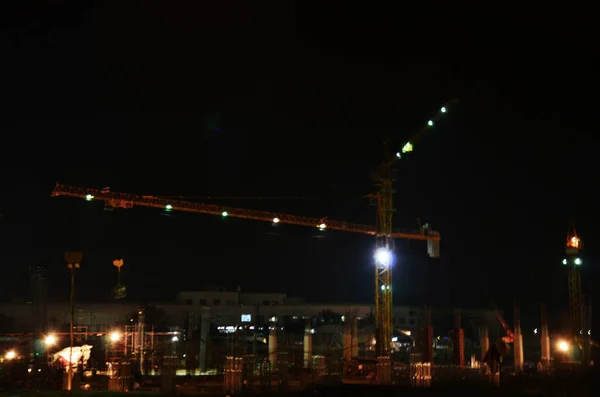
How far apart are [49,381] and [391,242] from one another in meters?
26.5

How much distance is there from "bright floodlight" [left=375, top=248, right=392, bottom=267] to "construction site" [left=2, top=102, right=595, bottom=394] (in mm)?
77

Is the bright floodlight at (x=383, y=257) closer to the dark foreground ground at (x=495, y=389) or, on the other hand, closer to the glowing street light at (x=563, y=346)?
the glowing street light at (x=563, y=346)

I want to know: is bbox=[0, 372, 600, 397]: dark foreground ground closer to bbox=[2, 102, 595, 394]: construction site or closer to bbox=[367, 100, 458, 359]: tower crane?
bbox=[2, 102, 595, 394]: construction site

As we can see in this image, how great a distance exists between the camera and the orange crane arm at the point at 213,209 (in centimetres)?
4366

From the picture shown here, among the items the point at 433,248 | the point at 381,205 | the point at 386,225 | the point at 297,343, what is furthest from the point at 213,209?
the point at 433,248

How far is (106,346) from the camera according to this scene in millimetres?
31312

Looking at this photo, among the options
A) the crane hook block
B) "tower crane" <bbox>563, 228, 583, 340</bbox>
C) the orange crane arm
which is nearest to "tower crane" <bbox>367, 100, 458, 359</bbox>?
the orange crane arm

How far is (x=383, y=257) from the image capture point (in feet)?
140

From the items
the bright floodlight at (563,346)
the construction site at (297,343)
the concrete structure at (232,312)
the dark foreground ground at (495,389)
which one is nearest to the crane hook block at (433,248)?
the construction site at (297,343)

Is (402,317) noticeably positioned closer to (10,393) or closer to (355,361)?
(355,361)

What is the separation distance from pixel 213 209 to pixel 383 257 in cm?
1324

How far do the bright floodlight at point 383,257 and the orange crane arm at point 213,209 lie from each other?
7.71ft

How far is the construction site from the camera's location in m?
21.8

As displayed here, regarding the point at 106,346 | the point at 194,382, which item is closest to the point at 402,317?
the point at 106,346
